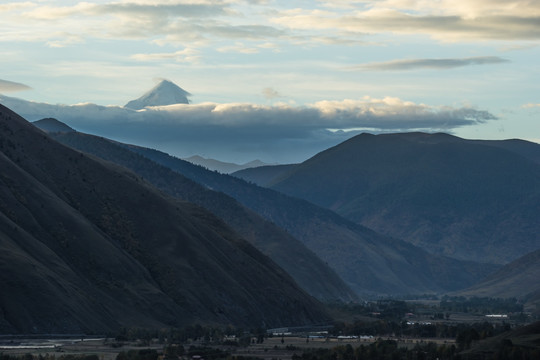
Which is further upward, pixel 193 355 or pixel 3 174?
pixel 3 174

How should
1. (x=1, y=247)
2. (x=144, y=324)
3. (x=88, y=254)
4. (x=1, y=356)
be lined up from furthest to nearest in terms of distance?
(x=88, y=254)
(x=144, y=324)
(x=1, y=247)
(x=1, y=356)

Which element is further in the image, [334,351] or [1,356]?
[334,351]

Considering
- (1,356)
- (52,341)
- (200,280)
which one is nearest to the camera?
(1,356)

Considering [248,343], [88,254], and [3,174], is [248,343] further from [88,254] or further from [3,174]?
[3,174]

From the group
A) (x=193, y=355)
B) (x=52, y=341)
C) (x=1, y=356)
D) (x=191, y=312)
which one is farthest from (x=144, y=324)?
(x=1, y=356)

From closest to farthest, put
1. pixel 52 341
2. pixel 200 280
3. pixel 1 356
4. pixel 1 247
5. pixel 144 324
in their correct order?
pixel 1 356, pixel 52 341, pixel 1 247, pixel 144 324, pixel 200 280

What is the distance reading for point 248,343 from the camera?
15050 centimetres

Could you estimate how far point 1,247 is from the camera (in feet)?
527

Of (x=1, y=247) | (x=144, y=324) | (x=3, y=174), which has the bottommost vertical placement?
(x=144, y=324)

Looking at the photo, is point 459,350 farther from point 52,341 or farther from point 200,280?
point 200,280

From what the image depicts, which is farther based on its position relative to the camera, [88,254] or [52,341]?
[88,254]

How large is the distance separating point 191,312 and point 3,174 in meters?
42.2

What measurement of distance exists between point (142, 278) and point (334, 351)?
215 feet

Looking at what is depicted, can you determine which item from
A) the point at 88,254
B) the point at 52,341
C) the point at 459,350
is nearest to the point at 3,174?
the point at 88,254
